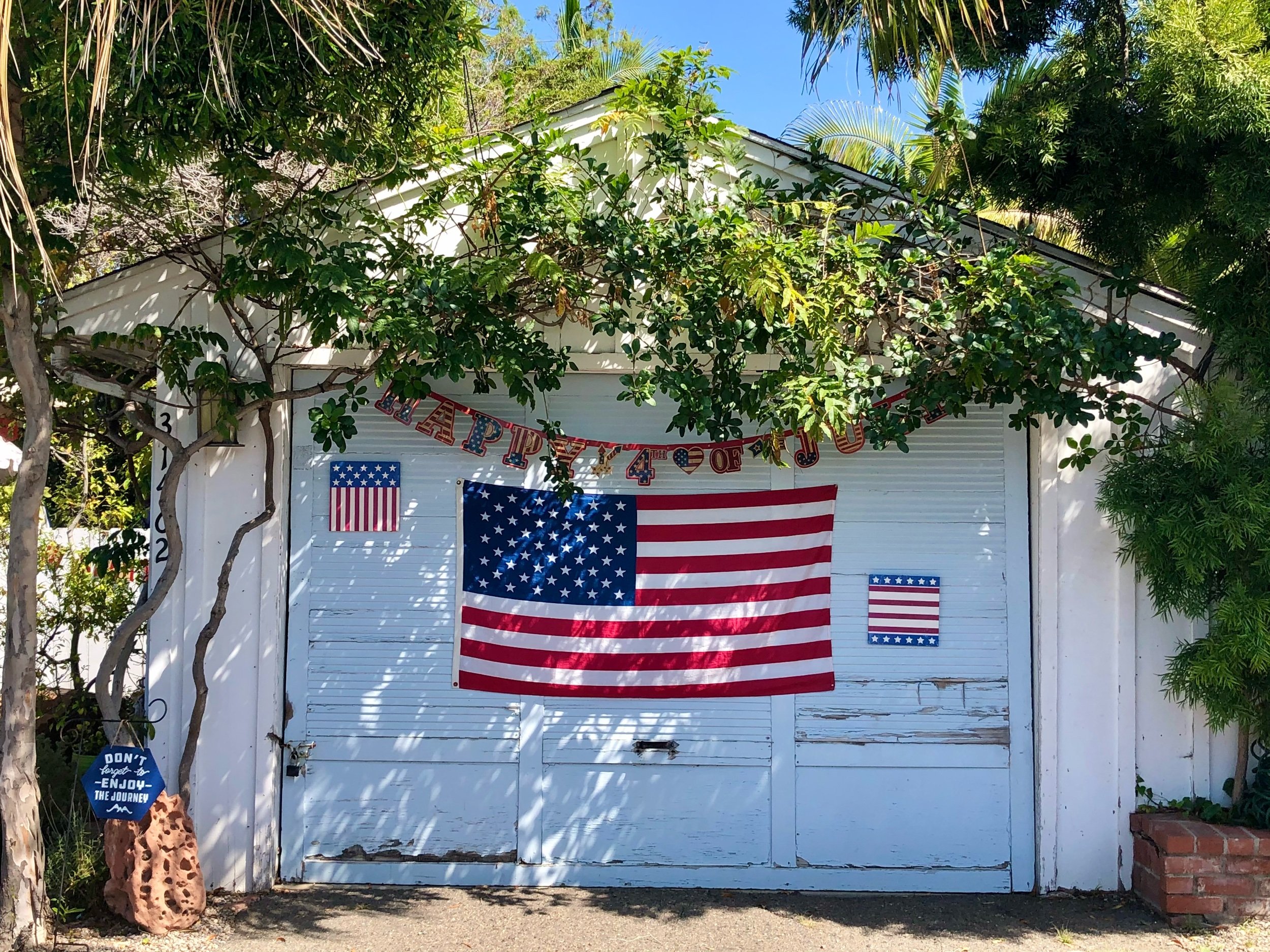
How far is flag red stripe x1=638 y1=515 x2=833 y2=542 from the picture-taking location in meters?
5.79

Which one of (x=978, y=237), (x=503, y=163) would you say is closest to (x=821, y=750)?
(x=978, y=237)

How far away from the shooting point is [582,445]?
18.8ft

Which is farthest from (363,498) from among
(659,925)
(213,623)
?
(659,925)

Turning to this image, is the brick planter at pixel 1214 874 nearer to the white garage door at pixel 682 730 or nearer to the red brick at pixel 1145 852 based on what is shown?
the red brick at pixel 1145 852

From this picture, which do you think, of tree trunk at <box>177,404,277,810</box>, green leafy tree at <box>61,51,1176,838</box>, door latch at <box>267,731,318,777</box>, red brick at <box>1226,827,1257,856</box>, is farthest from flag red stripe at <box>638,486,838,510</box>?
red brick at <box>1226,827,1257,856</box>

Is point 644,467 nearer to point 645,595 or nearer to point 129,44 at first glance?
point 645,595

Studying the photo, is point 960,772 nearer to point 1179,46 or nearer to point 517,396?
point 517,396

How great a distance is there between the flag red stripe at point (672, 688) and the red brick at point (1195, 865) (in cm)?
186

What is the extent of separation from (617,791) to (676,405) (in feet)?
7.29

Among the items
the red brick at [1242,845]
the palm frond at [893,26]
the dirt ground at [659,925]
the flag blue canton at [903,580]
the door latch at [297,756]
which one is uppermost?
the palm frond at [893,26]

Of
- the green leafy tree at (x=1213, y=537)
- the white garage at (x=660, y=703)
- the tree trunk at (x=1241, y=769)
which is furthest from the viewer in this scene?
the white garage at (x=660, y=703)

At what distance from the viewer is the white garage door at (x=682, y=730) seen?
5703 mm

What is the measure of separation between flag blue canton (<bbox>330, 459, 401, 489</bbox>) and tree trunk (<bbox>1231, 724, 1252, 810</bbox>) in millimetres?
4751

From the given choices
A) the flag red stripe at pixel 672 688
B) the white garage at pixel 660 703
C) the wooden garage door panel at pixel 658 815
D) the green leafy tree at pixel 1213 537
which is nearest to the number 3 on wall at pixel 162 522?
the white garage at pixel 660 703
